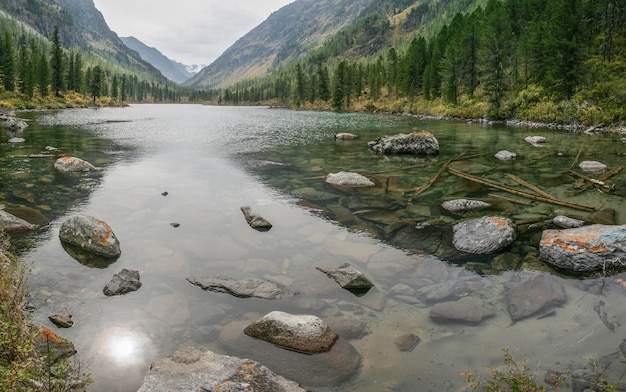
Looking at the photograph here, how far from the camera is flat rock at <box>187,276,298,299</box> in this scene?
29.6 feet

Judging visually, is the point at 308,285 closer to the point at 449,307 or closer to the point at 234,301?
the point at 234,301

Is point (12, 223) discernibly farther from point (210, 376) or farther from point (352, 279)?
point (352, 279)

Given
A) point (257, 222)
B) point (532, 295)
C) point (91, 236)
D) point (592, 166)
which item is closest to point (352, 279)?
point (532, 295)

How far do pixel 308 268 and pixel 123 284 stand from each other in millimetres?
4610

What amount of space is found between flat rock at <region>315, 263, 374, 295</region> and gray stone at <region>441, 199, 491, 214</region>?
7164 millimetres

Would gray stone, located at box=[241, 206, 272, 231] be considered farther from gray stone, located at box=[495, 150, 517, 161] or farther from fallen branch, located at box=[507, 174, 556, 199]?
gray stone, located at box=[495, 150, 517, 161]

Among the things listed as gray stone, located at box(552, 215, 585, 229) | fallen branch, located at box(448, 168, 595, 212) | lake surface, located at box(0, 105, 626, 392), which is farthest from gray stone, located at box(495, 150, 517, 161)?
gray stone, located at box(552, 215, 585, 229)

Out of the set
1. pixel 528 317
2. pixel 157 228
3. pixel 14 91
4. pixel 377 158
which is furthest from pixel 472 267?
pixel 14 91

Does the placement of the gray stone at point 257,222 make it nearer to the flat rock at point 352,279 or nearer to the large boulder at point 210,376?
the flat rock at point 352,279

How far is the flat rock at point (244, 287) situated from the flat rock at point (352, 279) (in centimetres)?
121

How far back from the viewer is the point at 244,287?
924cm

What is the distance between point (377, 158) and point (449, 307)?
22054 millimetres

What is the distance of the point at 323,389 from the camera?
6.08 m

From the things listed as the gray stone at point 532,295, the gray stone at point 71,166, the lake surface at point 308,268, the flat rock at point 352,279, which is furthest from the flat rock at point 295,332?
the gray stone at point 71,166
